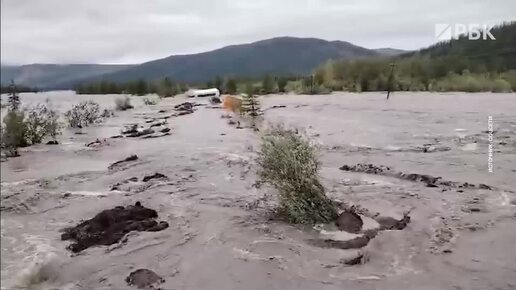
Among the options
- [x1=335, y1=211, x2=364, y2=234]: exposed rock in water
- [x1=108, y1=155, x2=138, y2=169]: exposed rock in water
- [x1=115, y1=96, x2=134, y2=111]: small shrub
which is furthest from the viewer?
[x1=335, y1=211, x2=364, y2=234]: exposed rock in water

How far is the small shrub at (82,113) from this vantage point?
2.95 m

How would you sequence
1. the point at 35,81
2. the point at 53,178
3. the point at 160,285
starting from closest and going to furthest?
the point at 35,81, the point at 53,178, the point at 160,285

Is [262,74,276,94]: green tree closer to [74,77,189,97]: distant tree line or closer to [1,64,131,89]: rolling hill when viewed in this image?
[74,77,189,97]: distant tree line

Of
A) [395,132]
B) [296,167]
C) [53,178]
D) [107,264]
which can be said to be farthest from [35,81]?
[395,132]

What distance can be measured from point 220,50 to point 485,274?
1.97 metres

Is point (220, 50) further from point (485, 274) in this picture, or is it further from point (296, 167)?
point (485, 274)

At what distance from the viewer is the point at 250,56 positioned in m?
3.28

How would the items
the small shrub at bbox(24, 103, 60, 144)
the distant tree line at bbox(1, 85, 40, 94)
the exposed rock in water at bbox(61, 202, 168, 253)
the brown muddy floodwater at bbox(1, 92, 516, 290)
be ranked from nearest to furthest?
the distant tree line at bbox(1, 85, 40, 94)
the small shrub at bbox(24, 103, 60, 144)
the brown muddy floodwater at bbox(1, 92, 516, 290)
the exposed rock in water at bbox(61, 202, 168, 253)

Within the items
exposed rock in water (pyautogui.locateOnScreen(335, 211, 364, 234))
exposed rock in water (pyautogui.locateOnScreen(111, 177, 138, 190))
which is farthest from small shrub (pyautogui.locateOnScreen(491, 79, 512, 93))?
exposed rock in water (pyautogui.locateOnScreen(111, 177, 138, 190))

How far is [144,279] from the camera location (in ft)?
9.80

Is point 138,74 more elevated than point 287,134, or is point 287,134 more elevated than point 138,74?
point 138,74

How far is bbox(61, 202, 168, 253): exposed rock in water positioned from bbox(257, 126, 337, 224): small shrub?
2.81 feet

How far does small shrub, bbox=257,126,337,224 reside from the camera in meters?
4.21

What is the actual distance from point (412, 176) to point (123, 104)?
3.11m
